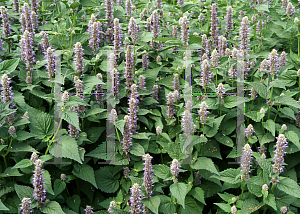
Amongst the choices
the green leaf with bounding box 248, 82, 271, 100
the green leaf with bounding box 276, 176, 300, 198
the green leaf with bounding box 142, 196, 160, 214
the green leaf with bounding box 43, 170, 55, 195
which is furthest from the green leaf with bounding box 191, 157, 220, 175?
the green leaf with bounding box 43, 170, 55, 195

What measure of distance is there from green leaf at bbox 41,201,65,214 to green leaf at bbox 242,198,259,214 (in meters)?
2.03

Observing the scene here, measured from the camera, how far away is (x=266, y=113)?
465cm

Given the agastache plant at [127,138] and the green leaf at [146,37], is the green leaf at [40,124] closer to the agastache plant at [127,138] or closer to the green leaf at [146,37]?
the agastache plant at [127,138]

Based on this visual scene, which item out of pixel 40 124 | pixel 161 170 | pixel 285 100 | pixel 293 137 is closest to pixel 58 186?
pixel 40 124

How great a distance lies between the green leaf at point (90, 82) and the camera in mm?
4121

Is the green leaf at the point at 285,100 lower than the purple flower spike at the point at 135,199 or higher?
higher

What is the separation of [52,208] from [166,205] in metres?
1.29

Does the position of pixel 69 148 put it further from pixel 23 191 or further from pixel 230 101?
pixel 230 101

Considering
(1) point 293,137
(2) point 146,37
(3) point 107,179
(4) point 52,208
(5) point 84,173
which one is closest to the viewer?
(4) point 52,208

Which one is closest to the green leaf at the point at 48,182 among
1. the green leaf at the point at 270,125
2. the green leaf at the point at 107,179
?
the green leaf at the point at 107,179

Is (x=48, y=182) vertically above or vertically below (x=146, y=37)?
below

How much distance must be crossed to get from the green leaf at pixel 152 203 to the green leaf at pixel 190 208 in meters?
0.39

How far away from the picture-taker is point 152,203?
3725 millimetres

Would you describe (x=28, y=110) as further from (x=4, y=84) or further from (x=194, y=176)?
(x=194, y=176)
